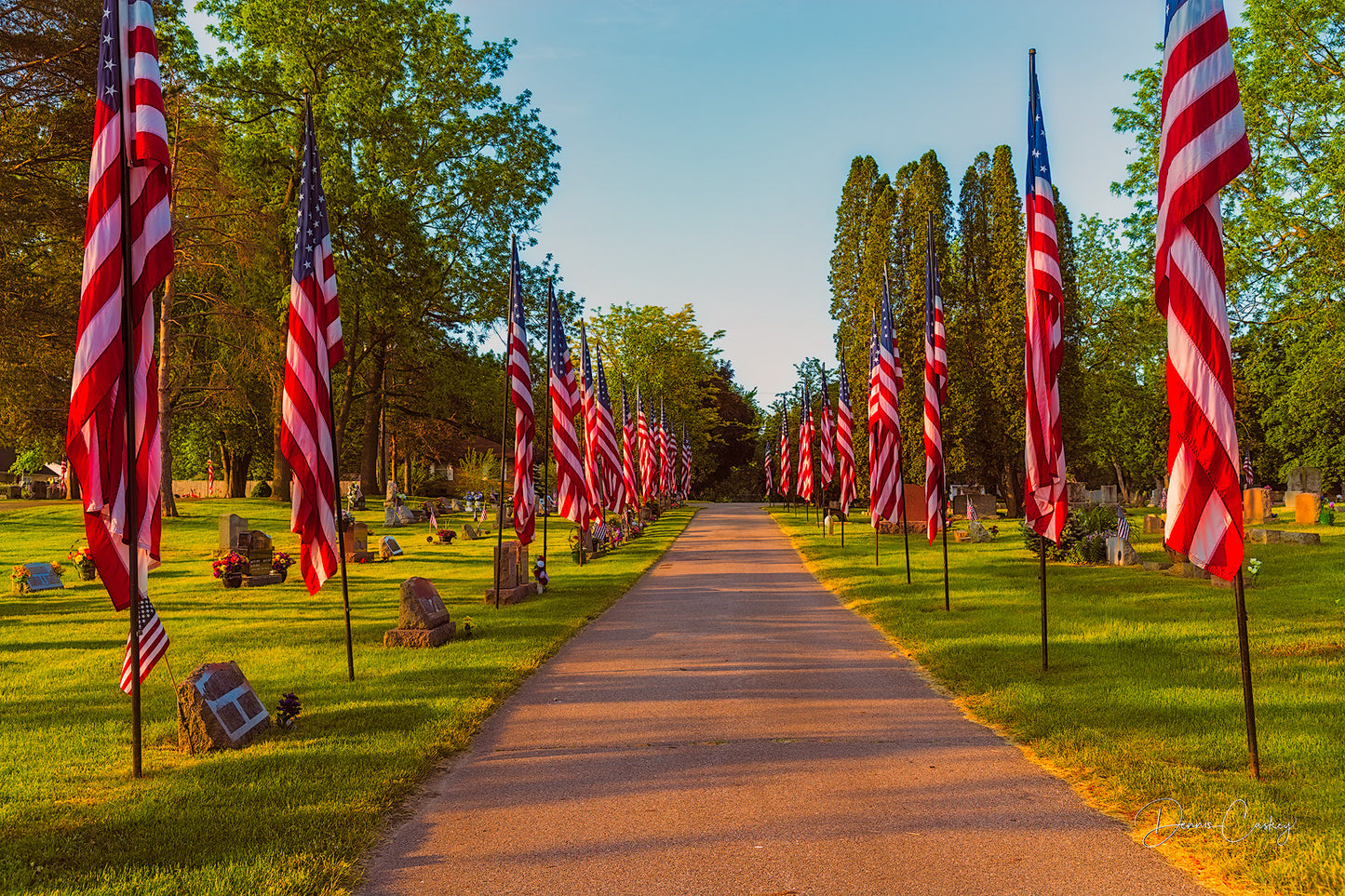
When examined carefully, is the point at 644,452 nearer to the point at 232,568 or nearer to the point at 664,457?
the point at 664,457

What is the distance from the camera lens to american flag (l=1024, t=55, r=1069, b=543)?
9.70 meters

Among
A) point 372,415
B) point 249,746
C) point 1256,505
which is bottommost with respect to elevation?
point 249,746

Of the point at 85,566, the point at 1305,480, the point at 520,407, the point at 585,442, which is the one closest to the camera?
the point at 520,407

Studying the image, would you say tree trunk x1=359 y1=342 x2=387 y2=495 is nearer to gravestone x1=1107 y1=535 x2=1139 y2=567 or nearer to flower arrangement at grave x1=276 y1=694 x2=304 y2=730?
gravestone x1=1107 y1=535 x2=1139 y2=567

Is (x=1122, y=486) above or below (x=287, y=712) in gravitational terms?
above

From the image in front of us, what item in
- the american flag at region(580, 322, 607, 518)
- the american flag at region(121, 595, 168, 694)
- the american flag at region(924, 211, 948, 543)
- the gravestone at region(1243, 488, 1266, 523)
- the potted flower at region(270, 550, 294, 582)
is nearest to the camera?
the american flag at region(121, 595, 168, 694)

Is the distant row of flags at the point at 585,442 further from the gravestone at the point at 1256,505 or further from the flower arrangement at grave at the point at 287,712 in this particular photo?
the gravestone at the point at 1256,505

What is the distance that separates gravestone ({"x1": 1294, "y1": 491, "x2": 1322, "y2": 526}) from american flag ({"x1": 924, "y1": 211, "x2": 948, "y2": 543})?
855 inches

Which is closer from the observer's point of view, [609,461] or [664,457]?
[609,461]

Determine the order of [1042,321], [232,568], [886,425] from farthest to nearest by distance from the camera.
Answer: [886,425], [232,568], [1042,321]

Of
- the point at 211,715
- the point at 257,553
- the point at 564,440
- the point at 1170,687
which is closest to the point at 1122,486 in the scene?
the point at 564,440

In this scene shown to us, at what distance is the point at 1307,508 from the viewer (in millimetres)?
30219

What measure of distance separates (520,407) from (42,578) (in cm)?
1072

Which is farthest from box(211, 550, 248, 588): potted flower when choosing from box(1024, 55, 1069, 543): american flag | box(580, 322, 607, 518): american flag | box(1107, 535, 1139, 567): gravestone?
box(1107, 535, 1139, 567): gravestone
